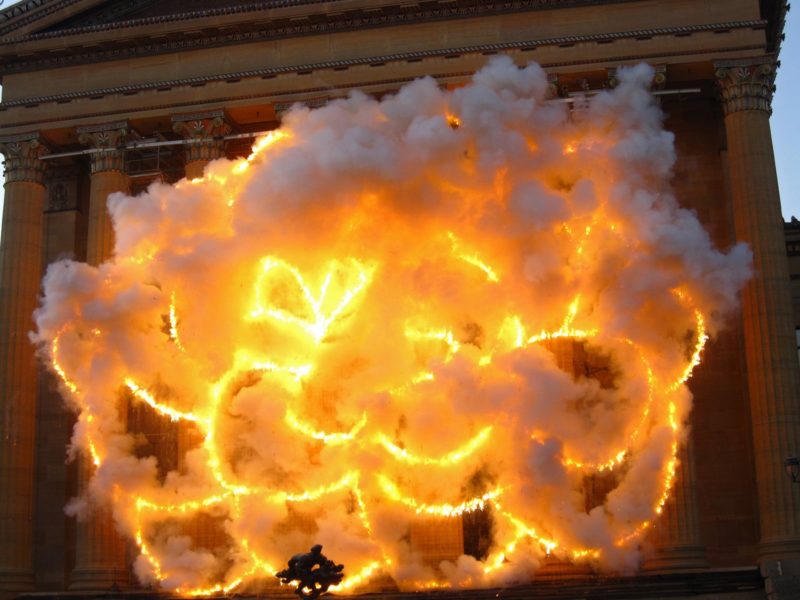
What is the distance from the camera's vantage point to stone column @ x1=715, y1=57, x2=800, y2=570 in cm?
3269

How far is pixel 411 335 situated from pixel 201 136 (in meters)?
9.40

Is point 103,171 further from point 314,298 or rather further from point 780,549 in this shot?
point 780,549

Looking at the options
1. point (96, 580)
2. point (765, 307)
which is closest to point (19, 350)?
point (96, 580)

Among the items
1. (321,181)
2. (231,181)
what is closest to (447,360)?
(321,181)

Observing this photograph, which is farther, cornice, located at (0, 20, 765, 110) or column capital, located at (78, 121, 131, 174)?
column capital, located at (78, 121, 131, 174)

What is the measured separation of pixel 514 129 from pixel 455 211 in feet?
7.78

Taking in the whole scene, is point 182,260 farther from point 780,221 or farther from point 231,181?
point 780,221

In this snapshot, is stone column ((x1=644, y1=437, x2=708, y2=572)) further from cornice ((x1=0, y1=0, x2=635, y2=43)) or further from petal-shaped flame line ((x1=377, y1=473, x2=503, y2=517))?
cornice ((x1=0, y1=0, x2=635, y2=43))

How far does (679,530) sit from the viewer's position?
33.0m

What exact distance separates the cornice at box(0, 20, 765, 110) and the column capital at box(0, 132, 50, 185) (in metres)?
1.01

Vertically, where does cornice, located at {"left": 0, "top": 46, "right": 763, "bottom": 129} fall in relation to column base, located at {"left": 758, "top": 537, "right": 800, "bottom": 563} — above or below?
above

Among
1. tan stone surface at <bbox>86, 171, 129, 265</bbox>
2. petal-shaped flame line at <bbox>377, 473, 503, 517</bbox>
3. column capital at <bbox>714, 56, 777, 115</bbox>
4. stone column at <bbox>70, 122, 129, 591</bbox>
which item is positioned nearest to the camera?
petal-shaped flame line at <bbox>377, 473, 503, 517</bbox>

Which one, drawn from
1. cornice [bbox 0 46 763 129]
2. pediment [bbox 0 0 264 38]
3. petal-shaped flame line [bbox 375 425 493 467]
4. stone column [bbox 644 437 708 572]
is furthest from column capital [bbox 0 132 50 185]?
stone column [bbox 644 437 708 572]

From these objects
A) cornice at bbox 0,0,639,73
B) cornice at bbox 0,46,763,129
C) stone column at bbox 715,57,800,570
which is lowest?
stone column at bbox 715,57,800,570
